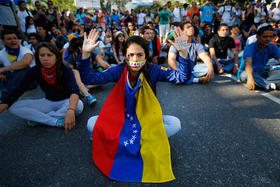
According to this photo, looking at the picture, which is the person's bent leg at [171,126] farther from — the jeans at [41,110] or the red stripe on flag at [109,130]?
the jeans at [41,110]

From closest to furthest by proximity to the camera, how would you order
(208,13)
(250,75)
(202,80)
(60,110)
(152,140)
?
(152,140), (60,110), (250,75), (202,80), (208,13)

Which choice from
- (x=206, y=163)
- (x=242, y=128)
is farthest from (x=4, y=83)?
(x=242, y=128)

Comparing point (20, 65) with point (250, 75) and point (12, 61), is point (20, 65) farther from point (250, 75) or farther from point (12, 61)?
point (250, 75)

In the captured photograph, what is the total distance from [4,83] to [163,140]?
3.76 meters

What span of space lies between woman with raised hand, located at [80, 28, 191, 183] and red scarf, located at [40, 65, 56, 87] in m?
0.82

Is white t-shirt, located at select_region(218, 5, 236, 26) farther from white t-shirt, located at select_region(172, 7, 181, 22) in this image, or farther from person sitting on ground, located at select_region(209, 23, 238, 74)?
person sitting on ground, located at select_region(209, 23, 238, 74)

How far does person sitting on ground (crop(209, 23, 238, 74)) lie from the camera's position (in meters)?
5.02

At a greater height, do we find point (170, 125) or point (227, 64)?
point (227, 64)

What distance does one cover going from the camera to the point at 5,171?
1924 millimetres

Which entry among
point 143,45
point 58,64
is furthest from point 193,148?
point 58,64

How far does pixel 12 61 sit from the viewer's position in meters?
3.87

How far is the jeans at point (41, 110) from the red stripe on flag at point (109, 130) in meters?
1.02

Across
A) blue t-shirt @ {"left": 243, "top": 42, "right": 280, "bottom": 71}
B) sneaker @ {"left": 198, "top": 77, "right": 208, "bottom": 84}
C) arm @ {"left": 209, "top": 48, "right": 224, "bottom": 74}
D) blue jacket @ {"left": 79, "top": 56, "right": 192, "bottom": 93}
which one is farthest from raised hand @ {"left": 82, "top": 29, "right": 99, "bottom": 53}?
arm @ {"left": 209, "top": 48, "right": 224, "bottom": 74}

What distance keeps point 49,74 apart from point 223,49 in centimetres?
460
